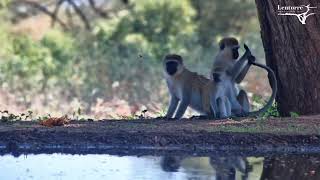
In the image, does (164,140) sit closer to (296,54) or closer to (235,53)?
(296,54)

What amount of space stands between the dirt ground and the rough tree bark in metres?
1.62

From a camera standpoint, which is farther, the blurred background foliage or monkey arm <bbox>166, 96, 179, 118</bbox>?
the blurred background foliage

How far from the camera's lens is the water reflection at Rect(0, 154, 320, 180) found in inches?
303

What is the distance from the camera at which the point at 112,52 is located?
69.7ft

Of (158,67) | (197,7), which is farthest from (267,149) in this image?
(197,7)

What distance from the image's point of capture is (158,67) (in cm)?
2000

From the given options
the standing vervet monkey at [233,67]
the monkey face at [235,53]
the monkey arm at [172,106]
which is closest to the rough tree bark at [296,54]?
the standing vervet monkey at [233,67]

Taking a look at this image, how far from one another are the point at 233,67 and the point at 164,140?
116 inches

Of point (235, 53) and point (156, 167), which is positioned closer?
point (156, 167)

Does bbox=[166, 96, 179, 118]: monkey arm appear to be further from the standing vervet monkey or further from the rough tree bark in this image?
the rough tree bark

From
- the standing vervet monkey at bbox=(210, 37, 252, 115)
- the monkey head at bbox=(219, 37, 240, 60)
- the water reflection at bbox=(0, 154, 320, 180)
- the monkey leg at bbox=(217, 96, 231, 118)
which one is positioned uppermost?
the monkey head at bbox=(219, 37, 240, 60)

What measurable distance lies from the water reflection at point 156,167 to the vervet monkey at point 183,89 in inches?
127

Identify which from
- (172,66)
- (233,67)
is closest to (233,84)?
(233,67)

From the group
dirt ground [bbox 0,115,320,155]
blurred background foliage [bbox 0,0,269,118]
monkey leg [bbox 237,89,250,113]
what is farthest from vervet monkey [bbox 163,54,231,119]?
blurred background foliage [bbox 0,0,269,118]
